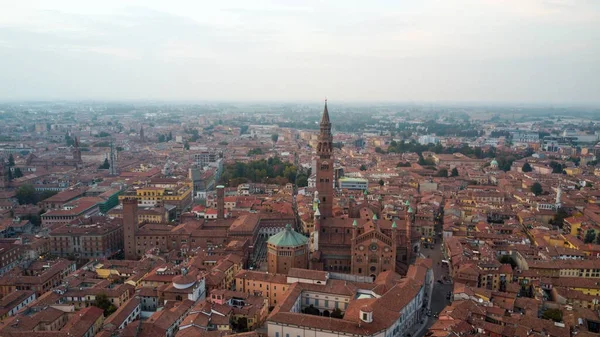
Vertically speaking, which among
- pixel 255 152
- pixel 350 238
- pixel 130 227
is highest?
pixel 255 152

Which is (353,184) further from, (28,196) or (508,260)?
(28,196)

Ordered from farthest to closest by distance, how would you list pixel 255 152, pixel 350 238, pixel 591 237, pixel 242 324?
pixel 255 152, pixel 591 237, pixel 350 238, pixel 242 324

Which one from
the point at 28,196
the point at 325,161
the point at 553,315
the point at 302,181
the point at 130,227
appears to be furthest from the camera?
the point at 302,181

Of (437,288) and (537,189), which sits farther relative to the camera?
(537,189)

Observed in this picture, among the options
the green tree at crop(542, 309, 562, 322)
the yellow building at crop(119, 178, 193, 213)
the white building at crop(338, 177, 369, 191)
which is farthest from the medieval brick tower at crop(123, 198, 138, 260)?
the white building at crop(338, 177, 369, 191)

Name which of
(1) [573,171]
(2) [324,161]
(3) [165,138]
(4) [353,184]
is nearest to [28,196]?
(2) [324,161]

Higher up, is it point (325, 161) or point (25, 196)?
point (325, 161)

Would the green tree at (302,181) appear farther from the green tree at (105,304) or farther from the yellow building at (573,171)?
the yellow building at (573,171)

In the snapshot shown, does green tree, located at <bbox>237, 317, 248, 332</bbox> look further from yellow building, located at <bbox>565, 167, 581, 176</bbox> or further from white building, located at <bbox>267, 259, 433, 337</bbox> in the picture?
yellow building, located at <bbox>565, 167, 581, 176</bbox>
